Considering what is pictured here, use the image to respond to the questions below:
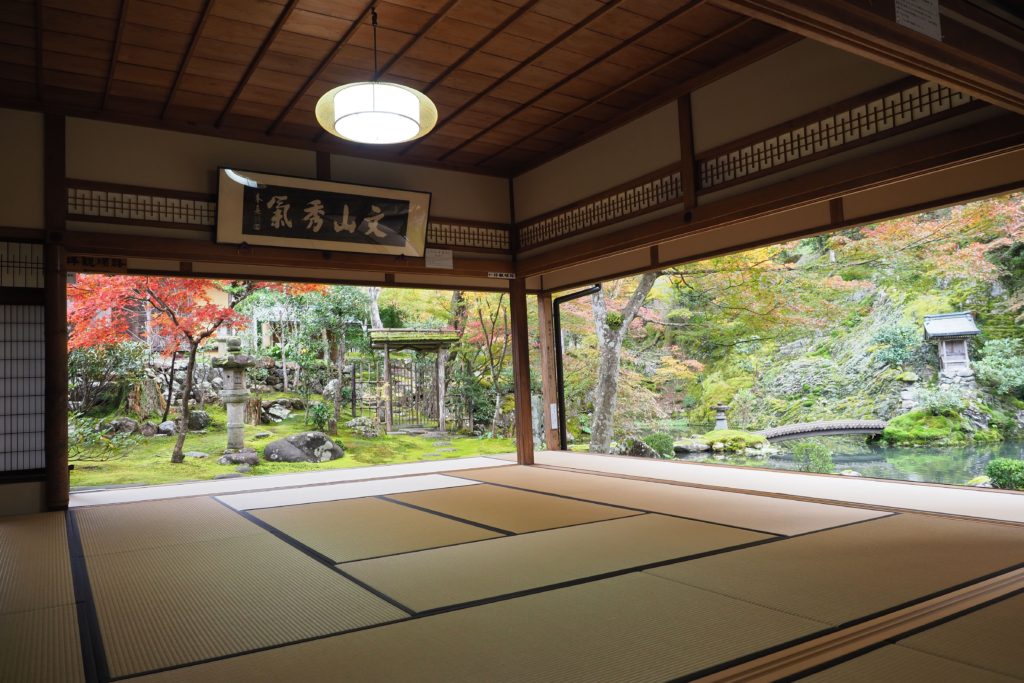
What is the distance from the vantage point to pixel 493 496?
15.7 feet

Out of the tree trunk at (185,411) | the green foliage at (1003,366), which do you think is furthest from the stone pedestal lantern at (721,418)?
the tree trunk at (185,411)

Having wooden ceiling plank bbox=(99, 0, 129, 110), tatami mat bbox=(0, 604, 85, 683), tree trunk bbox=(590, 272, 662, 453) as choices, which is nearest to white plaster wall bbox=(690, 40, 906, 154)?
wooden ceiling plank bbox=(99, 0, 129, 110)

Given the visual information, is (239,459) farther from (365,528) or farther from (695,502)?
(695,502)

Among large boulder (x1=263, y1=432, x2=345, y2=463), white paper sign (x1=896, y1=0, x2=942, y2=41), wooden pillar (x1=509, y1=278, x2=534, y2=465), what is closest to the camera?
white paper sign (x1=896, y1=0, x2=942, y2=41)

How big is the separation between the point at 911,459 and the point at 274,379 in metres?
10.2

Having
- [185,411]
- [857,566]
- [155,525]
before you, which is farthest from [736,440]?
[155,525]

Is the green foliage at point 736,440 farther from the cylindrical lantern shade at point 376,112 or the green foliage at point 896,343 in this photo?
the cylindrical lantern shade at point 376,112

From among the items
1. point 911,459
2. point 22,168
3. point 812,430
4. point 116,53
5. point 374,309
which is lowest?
point 911,459

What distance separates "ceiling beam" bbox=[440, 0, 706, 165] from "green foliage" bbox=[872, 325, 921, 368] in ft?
28.5

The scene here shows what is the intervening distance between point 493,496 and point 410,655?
2.84 metres

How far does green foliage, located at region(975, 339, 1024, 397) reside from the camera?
32.6 ft

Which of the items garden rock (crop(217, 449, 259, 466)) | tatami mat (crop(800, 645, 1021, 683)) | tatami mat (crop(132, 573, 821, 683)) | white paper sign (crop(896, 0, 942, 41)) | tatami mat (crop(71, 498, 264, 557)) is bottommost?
garden rock (crop(217, 449, 259, 466))

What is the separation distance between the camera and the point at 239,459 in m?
9.19

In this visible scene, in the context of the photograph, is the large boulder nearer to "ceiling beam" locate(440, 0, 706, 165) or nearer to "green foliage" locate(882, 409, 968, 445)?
"ceiling beam" locate(440, 0, 706, 165)
